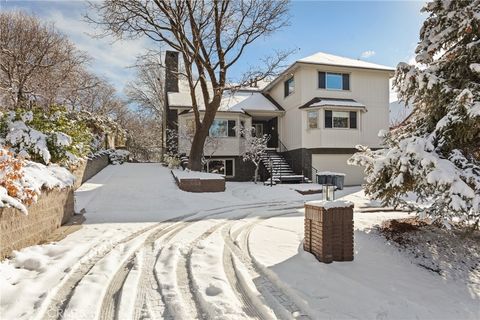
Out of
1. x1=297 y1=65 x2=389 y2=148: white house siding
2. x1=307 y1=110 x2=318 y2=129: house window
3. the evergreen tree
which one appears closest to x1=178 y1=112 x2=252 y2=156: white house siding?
x1=297 y1=65 x2=389 y2=148: white house siding

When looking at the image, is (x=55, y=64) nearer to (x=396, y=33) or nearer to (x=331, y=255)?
(x=396, y=33)

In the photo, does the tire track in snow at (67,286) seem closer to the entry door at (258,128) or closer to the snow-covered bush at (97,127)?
the snow-covered bush at (97,127)

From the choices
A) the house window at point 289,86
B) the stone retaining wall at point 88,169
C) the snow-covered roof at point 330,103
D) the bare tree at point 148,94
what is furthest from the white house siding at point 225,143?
the bare tree at point 148,94

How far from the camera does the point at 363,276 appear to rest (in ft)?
15.3

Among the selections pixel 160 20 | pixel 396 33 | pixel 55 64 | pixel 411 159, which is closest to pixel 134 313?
pixel 411 159

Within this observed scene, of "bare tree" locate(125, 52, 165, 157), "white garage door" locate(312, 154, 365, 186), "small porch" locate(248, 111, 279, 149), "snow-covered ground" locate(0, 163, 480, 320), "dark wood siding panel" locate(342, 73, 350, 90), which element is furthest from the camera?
"bare tree" locate(125, 52, 165, 157)

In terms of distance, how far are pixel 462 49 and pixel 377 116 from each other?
48.6 feet

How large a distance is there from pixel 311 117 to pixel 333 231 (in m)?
14.6

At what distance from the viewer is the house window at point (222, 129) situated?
20078mm

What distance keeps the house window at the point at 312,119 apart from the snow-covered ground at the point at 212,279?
1201 centimetres

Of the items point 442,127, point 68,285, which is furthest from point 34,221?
point 442,127

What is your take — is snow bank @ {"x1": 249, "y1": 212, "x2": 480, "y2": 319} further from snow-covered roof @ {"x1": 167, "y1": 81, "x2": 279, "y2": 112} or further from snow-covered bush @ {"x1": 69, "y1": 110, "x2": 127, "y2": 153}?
snow-covered bush @ {"x1": 69, "y1": 110, "x2": 127, "y2": 153}

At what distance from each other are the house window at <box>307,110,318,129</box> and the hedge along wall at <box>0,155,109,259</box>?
550 inches

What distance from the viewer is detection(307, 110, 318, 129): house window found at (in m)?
18.8
